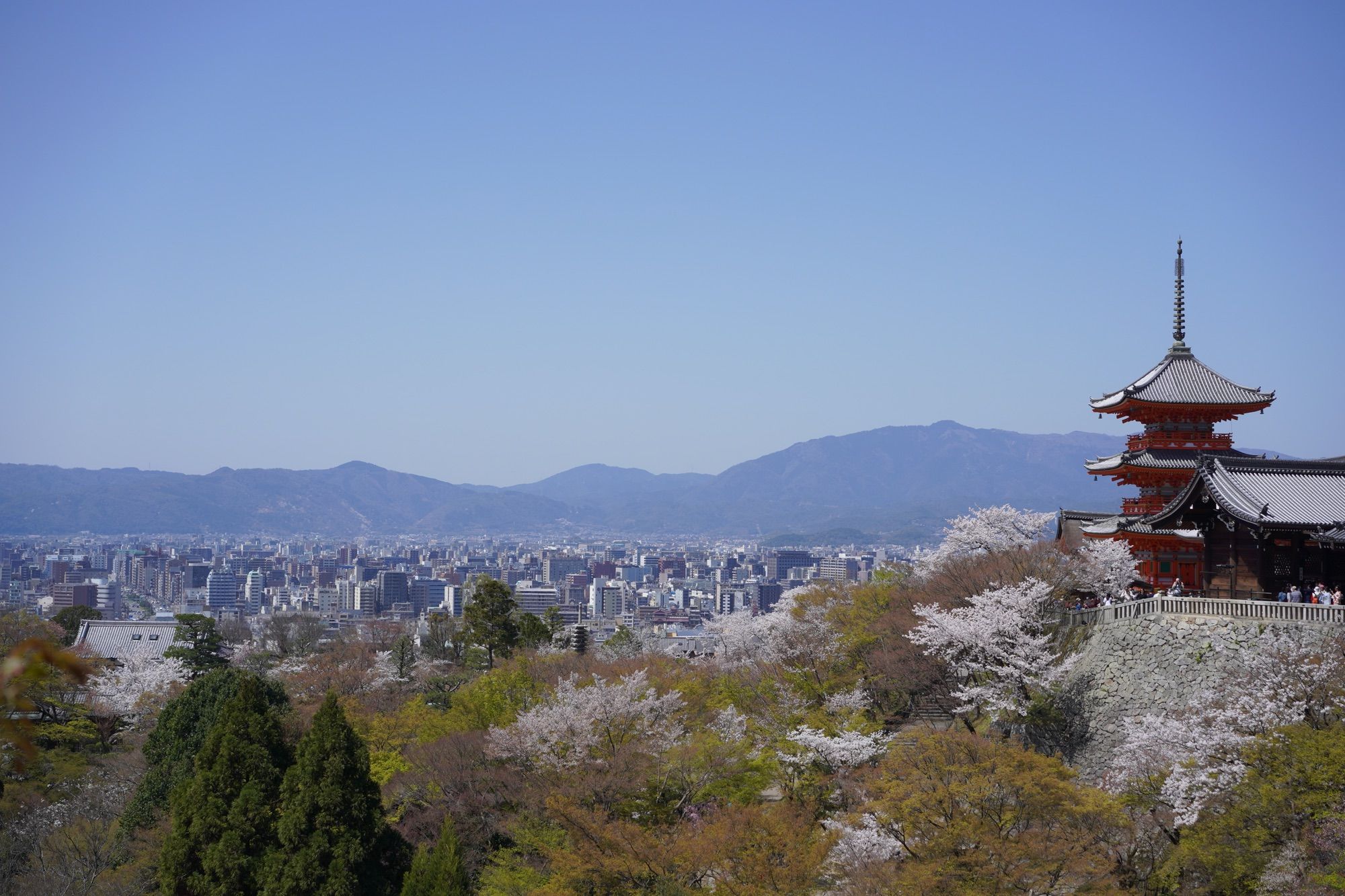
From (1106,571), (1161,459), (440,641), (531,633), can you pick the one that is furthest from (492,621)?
(1161,459)

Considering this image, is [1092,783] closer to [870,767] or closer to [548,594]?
[870,767]

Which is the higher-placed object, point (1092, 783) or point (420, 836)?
point (1092, 783)

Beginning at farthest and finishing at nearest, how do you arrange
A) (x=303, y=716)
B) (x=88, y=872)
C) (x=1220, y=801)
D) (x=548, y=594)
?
(x=548, y=594)
(x=303, y=716)
(x=88, y=872)
(x=1220, y=801)

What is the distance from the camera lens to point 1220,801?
16281mm

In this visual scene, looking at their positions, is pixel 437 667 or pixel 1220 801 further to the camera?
pixel 437 667

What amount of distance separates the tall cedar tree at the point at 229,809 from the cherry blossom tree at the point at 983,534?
57.3 ft

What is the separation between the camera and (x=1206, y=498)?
21203 mm

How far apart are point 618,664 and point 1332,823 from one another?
1507 cm

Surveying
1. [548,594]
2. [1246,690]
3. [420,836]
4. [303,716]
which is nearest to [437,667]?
[303,716]

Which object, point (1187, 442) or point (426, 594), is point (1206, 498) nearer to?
point (1187, 442)

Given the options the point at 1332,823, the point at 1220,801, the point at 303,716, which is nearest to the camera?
the point at 1332,823

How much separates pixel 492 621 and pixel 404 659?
202 inches

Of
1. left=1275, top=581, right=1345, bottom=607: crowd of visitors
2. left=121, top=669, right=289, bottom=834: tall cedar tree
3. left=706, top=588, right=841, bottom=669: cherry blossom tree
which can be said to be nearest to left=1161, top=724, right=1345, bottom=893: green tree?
left=1275, top=581, right=1345, bottom=607: crowd of visitors

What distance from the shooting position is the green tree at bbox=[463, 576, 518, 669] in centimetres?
3662
